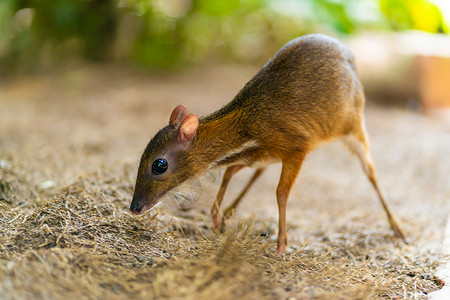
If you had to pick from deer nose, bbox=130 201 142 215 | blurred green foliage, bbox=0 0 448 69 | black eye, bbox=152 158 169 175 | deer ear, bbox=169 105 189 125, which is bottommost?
deer nose, bbox=130 201 142 215

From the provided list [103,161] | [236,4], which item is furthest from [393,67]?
[103,161]

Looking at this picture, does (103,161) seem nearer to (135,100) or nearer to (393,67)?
(135,100)

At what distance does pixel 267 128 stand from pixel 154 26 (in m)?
6.69

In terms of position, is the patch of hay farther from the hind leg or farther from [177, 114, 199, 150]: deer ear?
[177, 114, 199, 150]: deer ear

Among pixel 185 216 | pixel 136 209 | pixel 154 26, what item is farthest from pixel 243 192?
pixel 154 26

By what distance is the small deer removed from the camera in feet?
11.9

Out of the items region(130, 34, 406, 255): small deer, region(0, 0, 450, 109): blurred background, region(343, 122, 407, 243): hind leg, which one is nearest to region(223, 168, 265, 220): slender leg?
region(130, 34, 406, 255): small deer

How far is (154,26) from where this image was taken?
9.70m

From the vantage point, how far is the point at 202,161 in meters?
3.72

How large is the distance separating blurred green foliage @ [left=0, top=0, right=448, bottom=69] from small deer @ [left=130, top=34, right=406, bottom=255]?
14.6ft

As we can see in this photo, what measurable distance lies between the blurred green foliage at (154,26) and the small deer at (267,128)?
444 cm

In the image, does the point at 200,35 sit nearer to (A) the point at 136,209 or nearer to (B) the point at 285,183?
(B) the point at 285,183

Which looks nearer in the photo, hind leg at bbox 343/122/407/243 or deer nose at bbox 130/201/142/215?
deer nose at bbox 130/201/142/215

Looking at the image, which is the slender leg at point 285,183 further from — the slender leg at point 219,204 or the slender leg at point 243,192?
the slender leg at point 243,192
